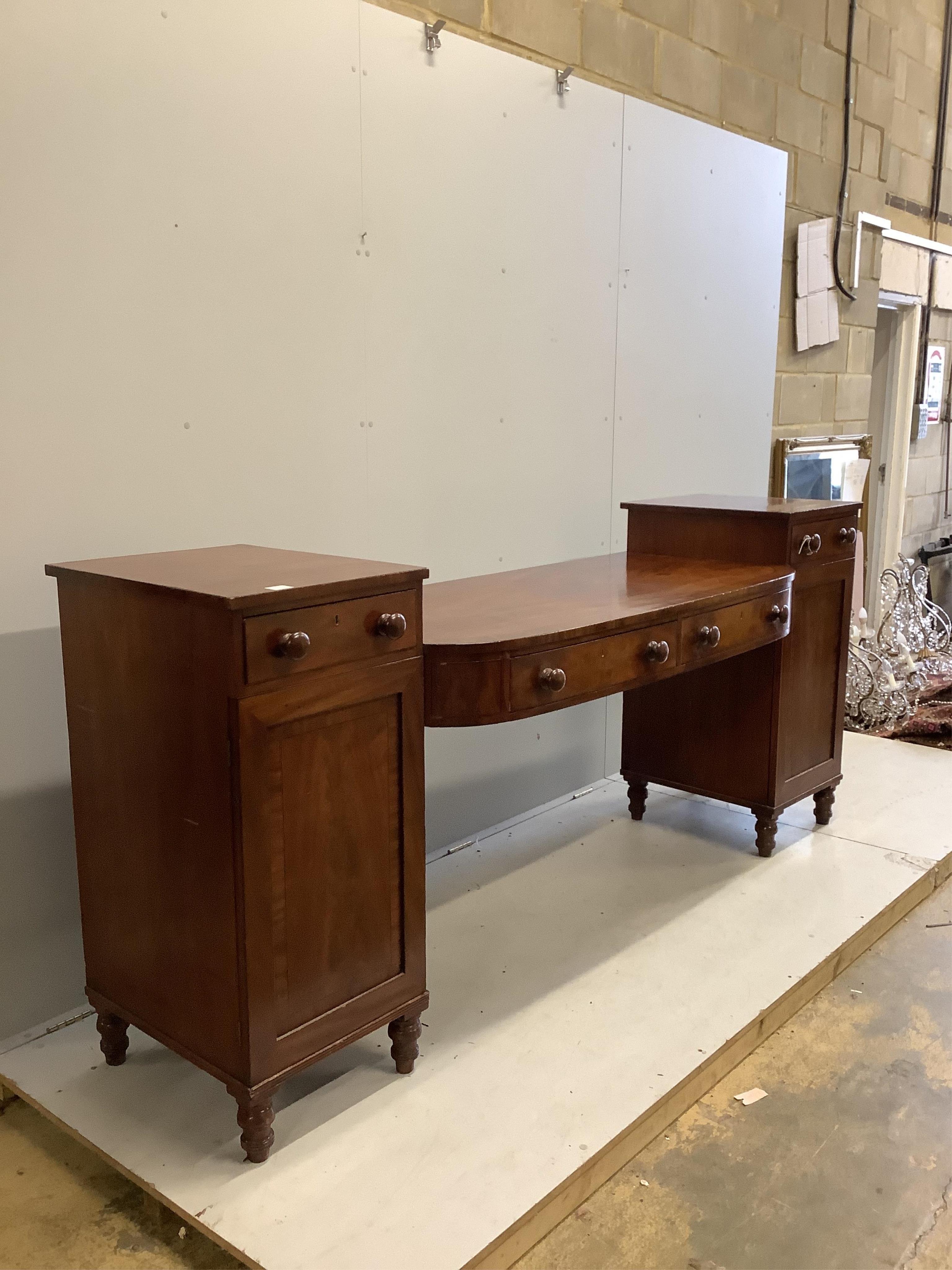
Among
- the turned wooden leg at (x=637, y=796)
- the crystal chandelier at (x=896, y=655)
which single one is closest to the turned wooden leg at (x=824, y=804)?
the turned wooden leg at (x=637, y=796)

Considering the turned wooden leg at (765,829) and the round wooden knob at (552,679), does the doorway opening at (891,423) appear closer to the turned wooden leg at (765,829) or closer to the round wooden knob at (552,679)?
the turned wooden leg at (765,829)

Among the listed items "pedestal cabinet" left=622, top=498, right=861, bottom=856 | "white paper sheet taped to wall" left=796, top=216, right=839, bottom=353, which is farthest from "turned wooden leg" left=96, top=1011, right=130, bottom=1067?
"white paper sheet taped to wall" left=796, top=216, right=839, bottom=353

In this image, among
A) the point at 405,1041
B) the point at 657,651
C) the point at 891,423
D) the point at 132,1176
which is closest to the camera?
the point at 132,1176

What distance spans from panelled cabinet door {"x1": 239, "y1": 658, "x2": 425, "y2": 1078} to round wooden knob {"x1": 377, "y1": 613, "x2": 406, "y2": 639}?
0.20ft

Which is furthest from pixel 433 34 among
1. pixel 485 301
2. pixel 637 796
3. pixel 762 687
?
pixel 637 796

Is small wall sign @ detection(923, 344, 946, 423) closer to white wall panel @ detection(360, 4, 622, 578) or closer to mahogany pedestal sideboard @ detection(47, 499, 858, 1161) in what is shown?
white wall panel @ detection(360, 4, 622, 578)

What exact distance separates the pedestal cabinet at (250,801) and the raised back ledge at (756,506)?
1.32 meters

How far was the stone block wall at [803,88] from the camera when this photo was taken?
3.23 m

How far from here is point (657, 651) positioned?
2.32m

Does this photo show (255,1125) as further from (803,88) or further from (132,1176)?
(803,88)

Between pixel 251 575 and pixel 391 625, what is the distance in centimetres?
24

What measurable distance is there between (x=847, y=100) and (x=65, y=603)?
4.20 metres

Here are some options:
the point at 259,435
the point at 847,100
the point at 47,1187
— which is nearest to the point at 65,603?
the point at 259,435

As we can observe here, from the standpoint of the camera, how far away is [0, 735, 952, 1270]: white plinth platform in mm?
1692
